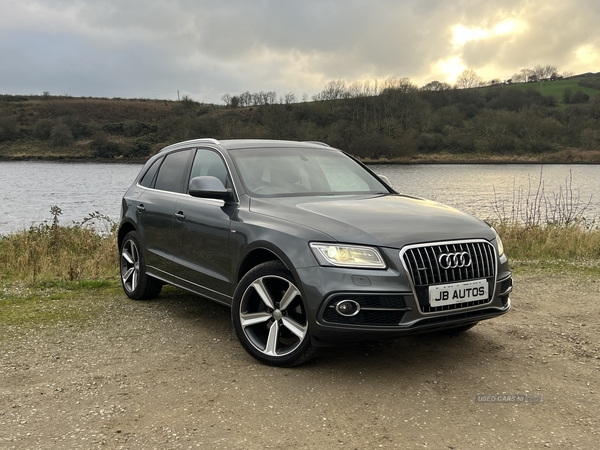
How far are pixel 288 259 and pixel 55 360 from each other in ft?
6.95

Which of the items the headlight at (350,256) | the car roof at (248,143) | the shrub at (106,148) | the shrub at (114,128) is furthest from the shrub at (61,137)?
the headlight at (350,256)

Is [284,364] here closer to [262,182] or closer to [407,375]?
[407,375]

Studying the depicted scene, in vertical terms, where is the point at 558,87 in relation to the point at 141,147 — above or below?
above

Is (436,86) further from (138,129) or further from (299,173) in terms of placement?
(299,173)

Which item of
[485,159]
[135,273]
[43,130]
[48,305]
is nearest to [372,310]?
[135,273]

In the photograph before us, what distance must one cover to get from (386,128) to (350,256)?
7279 centimetres

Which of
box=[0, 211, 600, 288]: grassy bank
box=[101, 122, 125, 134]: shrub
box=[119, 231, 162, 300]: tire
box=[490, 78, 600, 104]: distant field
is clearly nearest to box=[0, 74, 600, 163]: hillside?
box=[101, 122, 125, 134]: shrub

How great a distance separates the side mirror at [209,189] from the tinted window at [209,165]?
1.11ft

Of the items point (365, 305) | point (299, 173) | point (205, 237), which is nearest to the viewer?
point (365, 305)

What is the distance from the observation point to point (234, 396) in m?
3.79

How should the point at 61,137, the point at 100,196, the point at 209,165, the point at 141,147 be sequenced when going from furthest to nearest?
the point at 61,137 < the point at 141,147 < the point at 100,196 < the point at 209,165

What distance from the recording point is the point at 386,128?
2943 inches

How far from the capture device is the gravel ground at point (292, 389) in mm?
3232

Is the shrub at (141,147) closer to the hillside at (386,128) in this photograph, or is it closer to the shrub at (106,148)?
the hillside at (386,128)
